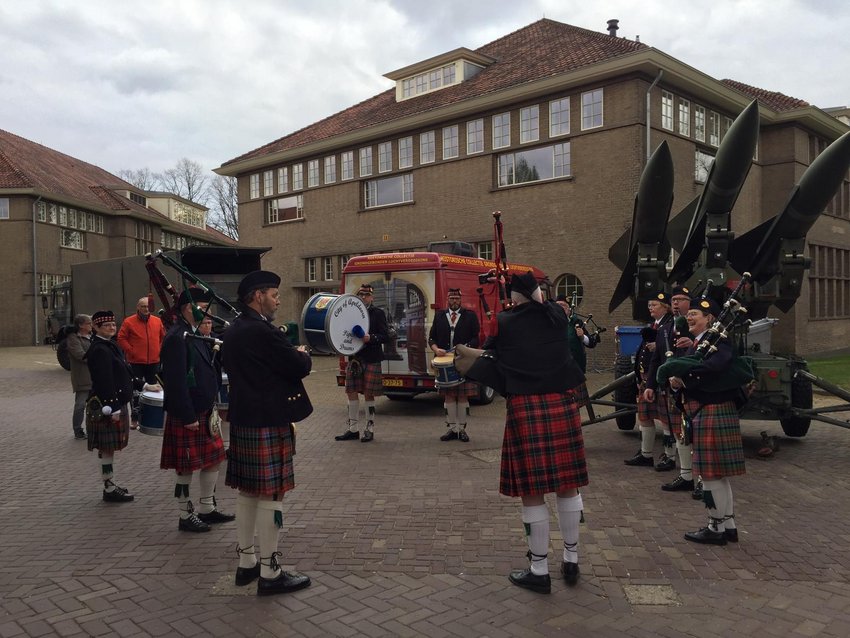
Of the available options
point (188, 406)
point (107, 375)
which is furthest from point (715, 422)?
point (107, 375)

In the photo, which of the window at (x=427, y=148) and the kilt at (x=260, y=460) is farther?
the window at (x=427, y=148)

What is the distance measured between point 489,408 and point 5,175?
34680 millimetres

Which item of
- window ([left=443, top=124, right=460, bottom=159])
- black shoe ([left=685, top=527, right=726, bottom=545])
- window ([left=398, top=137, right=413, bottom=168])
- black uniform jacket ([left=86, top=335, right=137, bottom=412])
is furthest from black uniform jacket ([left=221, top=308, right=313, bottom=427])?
window ([left=398, top=137, right=413, bottom=168])

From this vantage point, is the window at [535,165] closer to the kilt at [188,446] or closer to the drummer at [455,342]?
the drummer at [455,342]

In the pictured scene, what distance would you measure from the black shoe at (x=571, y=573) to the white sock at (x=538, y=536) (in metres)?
0.15

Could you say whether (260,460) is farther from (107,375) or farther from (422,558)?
(107,375)

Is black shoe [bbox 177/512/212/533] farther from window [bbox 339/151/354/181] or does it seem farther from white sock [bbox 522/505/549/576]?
window [bbox 339/151/354/181]

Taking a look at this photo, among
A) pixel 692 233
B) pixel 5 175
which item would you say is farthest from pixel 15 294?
pixel 692 233

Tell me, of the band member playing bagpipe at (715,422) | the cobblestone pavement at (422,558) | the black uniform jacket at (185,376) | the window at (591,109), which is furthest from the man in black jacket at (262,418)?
the window at (591,109)

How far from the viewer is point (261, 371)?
4207mm

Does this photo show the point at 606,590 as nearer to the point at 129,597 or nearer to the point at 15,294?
the point at 129,597

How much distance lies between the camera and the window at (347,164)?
84.5 ft

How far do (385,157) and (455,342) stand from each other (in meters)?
16.7

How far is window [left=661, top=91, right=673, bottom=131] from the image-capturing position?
61.1 feet
